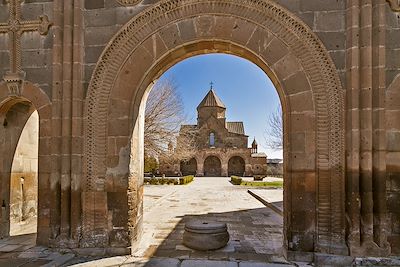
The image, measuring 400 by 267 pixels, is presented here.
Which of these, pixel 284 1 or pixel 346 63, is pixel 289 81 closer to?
pixel 346 63

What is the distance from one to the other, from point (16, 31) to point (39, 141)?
2298 millimetres

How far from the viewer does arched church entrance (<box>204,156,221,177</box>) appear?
4772 centimetres

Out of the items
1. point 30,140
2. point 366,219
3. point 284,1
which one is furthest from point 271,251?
point 30,140

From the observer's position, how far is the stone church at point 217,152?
151 ft

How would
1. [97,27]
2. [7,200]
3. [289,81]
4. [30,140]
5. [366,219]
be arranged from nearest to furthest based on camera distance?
[366,219]
[289,81]
[97,27]
[7,200]
[30,140]

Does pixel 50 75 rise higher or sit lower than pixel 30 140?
higher

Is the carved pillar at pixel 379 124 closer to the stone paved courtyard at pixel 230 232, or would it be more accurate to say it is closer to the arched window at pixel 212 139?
the stone paved courtyard at pixel 230 232

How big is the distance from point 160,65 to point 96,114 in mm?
1576

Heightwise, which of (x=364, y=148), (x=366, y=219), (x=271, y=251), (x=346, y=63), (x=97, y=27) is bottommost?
(x=271, y=251)

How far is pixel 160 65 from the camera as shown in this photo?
19.5 feet

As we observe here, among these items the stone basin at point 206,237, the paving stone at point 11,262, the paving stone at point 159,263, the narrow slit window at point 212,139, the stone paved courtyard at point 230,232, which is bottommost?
the stone paved courtyard at point 230,232

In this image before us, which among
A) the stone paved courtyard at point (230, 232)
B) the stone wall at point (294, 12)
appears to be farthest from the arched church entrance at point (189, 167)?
the stone wall at point (294, 12)

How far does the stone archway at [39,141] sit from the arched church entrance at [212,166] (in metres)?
41.8

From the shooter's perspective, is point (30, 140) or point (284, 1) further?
point (30, 140)
